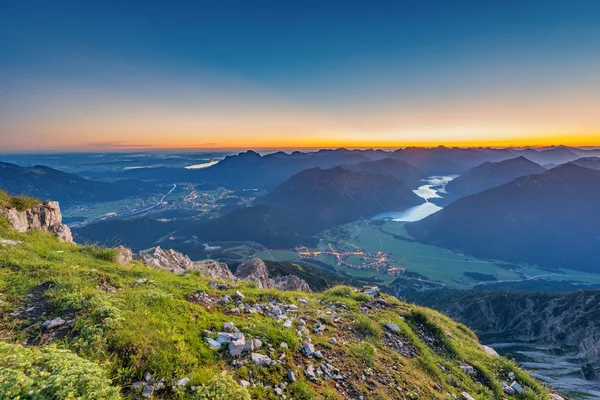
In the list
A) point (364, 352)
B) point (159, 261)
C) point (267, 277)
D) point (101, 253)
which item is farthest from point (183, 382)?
point (267, 277)

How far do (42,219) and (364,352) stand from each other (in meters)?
27.5

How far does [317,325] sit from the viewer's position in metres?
10.4

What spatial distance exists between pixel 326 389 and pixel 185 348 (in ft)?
13.7

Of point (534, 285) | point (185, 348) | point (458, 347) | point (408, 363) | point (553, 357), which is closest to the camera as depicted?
point (185, 348)

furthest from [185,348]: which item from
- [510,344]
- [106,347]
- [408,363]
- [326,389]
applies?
[510,344]

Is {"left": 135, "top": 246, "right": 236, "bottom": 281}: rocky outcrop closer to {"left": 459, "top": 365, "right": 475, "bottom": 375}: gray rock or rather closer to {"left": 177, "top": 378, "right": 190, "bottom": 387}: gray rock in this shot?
{"left": 177, "top": 378, "right": 190, "bottom": 387}: gray rock

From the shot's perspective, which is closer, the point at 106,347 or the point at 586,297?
the point at 106,347

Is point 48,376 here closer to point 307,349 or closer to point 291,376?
point 291,376

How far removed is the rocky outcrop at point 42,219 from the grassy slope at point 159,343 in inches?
258

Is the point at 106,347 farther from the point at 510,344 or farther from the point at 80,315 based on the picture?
the point at 510,344

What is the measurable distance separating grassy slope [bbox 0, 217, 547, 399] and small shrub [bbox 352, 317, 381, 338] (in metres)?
0.05

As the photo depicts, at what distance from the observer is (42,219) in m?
21.3

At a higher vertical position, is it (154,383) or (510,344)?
(154,383)

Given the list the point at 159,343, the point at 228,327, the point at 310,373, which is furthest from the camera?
the point at 228,327
